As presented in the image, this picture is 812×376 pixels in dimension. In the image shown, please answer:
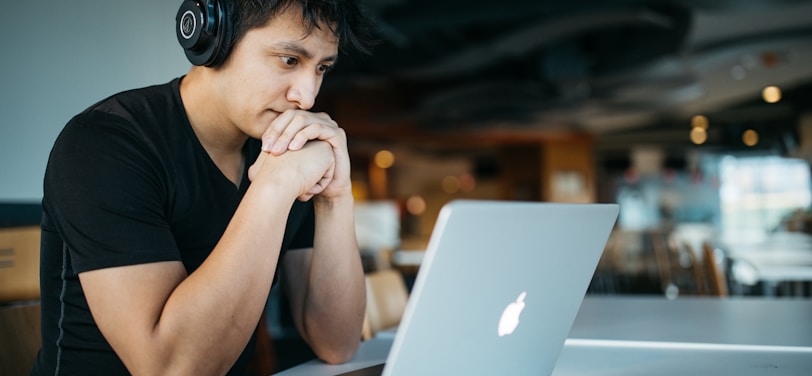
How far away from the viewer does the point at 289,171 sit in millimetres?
1107

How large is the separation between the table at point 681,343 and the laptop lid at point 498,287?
255 mm

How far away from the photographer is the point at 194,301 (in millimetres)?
969

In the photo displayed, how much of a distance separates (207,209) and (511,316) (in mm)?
626

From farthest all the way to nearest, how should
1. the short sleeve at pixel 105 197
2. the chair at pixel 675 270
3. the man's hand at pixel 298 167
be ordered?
the chair at pixel 675 270
the man's hand at pixel 298 167
the short sleeve at pixel 105 197

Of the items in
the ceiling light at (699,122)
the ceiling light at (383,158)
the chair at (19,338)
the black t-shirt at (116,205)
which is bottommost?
the ceiling light at (383,158)

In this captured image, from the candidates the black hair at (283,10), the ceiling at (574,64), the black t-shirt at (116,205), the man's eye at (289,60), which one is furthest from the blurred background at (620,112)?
the black t-shirt at (116,205)

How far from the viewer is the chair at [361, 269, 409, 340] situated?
6.66 feet

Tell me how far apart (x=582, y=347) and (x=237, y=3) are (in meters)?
0.98

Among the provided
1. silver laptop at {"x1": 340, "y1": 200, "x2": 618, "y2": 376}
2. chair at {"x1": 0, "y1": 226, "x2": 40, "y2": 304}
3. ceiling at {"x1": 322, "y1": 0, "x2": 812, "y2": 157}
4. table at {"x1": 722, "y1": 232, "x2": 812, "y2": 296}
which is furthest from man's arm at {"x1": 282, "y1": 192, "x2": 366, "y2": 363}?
ceiling at {"x1": 322, "y1": 0, "x2": 812, "y2": 157}

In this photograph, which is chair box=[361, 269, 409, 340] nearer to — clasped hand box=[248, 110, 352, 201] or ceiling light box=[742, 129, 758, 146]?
clasped hand box=[248, 110, 352, 201]

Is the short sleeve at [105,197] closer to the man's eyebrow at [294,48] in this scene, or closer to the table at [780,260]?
the man's eyebrow at [294,48]

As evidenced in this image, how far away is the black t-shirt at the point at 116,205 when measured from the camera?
101 cm

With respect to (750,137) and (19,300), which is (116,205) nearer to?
(19,300)

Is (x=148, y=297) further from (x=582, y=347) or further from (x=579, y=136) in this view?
(x=579, y=136)
